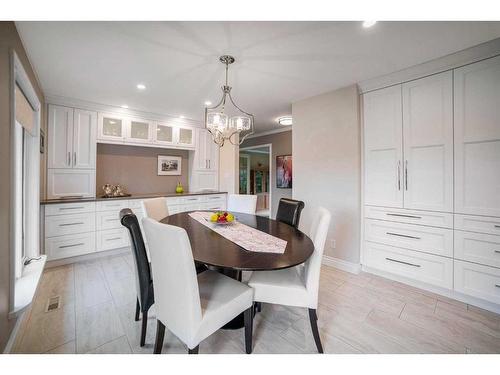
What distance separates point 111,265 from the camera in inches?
117

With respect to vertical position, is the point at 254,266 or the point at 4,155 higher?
the point at 4,155

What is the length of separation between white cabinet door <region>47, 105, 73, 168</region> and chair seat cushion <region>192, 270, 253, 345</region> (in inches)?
120

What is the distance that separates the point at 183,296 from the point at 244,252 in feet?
1.42

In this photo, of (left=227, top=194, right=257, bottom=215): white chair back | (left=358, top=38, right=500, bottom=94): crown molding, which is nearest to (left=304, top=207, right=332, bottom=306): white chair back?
(left=227, top=194, right=257, bottom=215): white chair back

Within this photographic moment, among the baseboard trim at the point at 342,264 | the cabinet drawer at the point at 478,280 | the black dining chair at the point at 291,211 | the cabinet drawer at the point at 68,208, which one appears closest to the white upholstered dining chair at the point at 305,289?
the black dining chair at the point at 291,211

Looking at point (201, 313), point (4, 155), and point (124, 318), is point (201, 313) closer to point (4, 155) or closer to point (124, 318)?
point (124, 318)

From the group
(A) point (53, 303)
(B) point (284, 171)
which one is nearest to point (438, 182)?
(B) point (284, 171)

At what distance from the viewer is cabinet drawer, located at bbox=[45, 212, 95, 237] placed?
9.32 ft

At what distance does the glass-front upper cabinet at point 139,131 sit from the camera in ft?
12.3

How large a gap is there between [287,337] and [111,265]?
2578mm

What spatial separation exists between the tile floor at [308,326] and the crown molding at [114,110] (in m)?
2.43

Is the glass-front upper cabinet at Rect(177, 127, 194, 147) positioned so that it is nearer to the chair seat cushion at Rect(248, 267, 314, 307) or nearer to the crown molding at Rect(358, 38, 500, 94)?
the crown molding at Rect(358, 38, 500, 94)

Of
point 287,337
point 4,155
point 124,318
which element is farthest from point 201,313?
point 4,155

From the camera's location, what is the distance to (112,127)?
3.56 meters
